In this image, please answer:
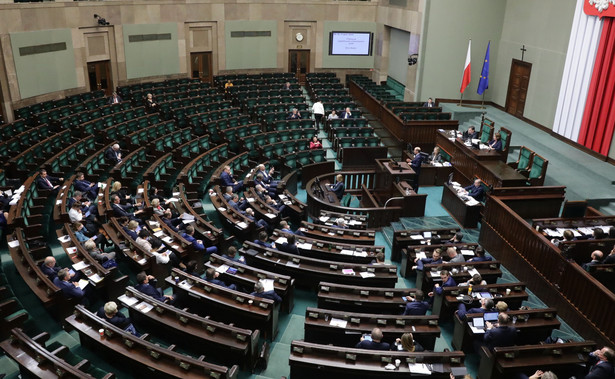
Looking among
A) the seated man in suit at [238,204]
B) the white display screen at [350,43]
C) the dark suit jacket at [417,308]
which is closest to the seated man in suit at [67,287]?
the seated man in suit at [238,204]

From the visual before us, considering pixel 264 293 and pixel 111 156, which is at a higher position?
pixel 111 156

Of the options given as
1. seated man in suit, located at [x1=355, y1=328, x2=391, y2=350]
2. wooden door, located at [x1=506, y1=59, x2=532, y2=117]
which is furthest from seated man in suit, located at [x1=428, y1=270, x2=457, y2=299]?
wooden door, located at [x1=506, y1=59, x2=532, y2=117]

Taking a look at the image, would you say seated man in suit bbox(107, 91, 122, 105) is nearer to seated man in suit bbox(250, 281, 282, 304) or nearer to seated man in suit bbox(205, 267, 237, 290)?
seated man in suit bbox(205, 267, 237, 290)

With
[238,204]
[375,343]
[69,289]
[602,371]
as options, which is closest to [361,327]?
[375,343]

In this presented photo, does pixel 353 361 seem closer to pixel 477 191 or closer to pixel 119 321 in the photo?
pixel 119 321

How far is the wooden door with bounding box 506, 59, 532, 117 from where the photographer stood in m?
15.7

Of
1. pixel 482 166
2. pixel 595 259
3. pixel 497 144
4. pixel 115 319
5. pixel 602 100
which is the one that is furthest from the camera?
pixel 602 100

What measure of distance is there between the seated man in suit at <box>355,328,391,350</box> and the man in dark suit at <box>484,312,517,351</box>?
1253 mm

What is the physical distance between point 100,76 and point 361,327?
1576 cm

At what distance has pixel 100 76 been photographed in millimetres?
18266

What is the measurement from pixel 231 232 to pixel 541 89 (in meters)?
10.6

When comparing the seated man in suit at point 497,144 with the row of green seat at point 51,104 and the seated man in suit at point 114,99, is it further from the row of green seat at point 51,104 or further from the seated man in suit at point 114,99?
the row of green seat at point 51,104

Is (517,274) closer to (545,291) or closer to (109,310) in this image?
(545,291)

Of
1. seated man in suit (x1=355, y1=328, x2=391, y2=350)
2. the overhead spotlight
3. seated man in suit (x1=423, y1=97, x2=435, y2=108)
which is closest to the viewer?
seated man in suit (x1=355, y1=328, x2=391, y2=350)
